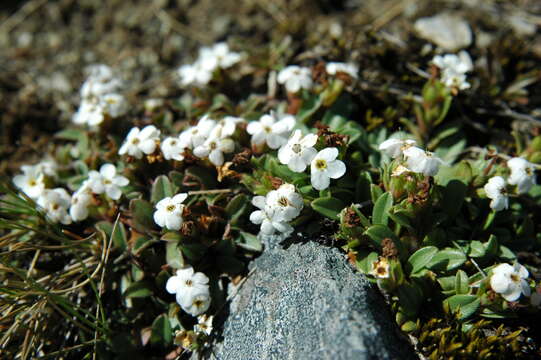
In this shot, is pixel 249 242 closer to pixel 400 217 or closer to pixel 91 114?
pixel 400 217

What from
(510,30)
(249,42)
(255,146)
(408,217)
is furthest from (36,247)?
(510,30)

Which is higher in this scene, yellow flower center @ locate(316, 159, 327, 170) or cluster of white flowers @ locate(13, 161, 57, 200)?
yellow flower center @ locate(316, 159, 327, 170)

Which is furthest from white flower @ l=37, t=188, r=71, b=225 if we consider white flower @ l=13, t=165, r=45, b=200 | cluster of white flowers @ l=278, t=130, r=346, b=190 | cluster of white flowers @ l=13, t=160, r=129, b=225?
cluster of white flowers @ l=278, t=130, r=346, b=190

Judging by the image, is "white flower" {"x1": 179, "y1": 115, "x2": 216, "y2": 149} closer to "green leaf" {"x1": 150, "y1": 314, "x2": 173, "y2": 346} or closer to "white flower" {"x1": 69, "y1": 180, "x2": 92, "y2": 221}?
"white flower" {"x1": 69, "y1": 180, "x2": 92, "y2": 221}

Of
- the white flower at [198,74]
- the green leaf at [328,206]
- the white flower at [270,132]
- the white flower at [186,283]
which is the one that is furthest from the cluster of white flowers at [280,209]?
the white flower at [198,74]

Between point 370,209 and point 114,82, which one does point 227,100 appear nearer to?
point 114,82

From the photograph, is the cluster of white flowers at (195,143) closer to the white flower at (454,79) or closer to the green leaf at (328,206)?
the green leaf at (328,206)
